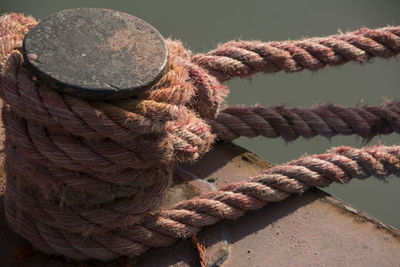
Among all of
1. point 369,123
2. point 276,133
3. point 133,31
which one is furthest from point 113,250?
point 369,123

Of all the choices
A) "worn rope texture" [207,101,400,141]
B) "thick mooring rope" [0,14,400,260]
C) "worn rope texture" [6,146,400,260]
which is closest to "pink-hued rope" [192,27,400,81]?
"thick mooring rope" [0,14,400,260]

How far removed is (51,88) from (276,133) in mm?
1085

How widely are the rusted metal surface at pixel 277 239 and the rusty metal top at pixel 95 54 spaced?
622 mm

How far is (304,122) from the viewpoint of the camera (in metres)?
2.10

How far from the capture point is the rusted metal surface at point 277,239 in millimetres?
1631

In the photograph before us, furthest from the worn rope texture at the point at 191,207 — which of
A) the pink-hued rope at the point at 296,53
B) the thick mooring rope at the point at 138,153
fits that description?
the pink-hued rope at the point at 296,53

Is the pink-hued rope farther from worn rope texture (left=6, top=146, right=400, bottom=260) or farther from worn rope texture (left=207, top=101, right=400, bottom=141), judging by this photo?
worn rope texture (left=6, top=146, right=400, bottom=260)

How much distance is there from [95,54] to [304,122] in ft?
3.49

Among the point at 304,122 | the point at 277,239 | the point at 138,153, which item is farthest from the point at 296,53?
the point at 138,153

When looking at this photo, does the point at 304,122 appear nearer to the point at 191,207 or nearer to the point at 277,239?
the point at 277,239

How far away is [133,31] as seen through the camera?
1.42m

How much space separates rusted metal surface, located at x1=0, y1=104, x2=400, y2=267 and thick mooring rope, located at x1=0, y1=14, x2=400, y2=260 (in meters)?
0.06

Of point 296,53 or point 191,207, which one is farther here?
point 296,53

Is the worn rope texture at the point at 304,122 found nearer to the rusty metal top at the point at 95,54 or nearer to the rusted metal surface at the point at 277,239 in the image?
the rusted metal surface at the point at 277,239
